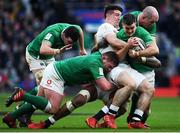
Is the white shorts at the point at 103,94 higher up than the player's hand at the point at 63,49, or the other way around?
the player's hand at the point at 63,49

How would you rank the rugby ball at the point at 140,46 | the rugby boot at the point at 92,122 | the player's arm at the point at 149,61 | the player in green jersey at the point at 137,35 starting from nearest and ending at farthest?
the player in green jersey at the point at 137,35 → the rugby boot at the point at 92,122 → the rugby ball at the point at 140,46 → the player's arm at the point at 149,61

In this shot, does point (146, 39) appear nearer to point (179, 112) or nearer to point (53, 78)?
point (53, 78)

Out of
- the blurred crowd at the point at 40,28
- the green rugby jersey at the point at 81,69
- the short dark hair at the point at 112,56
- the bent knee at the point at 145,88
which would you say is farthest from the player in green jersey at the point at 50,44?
the blurred crowd at the point at 40,28

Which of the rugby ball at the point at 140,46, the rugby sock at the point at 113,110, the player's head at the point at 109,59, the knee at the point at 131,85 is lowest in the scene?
the rugby sock at the point at 113,110

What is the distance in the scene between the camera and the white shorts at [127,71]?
589 inches

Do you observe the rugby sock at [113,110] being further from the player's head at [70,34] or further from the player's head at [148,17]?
the player's head at [148,17]

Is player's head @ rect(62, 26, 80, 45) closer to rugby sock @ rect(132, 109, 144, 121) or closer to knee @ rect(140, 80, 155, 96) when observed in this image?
knee @ rect(140, 80, 155, 96)

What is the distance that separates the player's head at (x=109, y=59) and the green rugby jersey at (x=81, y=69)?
0.30ft

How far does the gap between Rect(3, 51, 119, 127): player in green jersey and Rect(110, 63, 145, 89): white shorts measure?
5.6 inches

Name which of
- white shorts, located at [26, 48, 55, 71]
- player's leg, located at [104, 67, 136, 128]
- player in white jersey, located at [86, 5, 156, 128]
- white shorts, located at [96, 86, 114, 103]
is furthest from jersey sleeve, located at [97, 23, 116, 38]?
white shorts, located at [26, 48, 55, 71]

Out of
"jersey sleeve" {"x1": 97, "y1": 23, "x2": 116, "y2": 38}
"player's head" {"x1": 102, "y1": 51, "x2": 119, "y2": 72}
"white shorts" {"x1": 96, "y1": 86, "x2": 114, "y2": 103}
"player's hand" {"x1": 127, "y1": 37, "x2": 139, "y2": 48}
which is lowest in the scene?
"white shorts" {"x1": 96, "y1": 86, "x2": 114, "y2": 103}

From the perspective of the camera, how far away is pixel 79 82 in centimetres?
1497

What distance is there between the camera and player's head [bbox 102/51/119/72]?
14727 mm

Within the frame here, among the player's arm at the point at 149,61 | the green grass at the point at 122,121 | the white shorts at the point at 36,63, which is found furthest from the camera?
the white shorts at the point at 36,63
